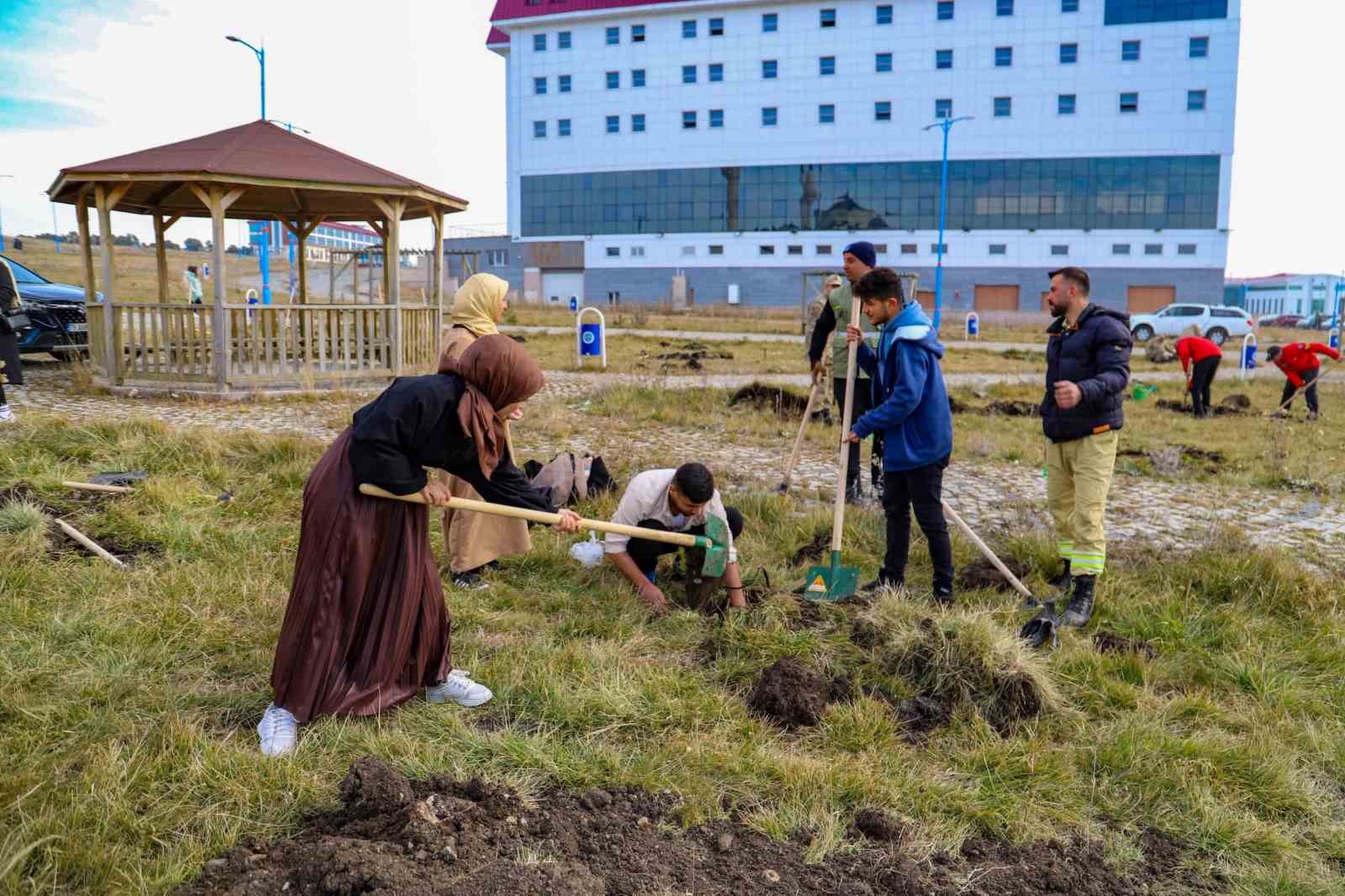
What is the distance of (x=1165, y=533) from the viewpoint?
257 inches

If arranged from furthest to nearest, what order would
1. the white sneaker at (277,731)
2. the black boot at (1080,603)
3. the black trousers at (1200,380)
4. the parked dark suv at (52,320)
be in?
the parked dark suv at (52,320) → the black trousers at (1200,380) → the black boot at (1080,603) → the white sneaker at (277,731)

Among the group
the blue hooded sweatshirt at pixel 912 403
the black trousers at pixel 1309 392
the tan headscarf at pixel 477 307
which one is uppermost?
the tan headscarf at pixel 477 307

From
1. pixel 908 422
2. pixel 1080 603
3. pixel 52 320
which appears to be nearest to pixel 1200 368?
pixel 1080 603

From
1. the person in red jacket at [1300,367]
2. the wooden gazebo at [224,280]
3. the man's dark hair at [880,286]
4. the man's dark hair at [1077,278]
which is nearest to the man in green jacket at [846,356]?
the man's dark hair at [880,286]

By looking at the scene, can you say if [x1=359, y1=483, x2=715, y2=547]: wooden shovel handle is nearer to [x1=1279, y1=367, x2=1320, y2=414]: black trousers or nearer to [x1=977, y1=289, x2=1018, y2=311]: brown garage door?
[x1=1279, y1=367, x2=1320, y2=414]: black trousers

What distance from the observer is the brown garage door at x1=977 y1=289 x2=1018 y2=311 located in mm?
52031

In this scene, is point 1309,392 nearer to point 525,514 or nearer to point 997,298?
point 525,514

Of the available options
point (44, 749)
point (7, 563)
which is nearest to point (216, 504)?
point (7, 563)

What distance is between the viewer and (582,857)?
2.68m

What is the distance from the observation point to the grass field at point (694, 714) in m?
2.91

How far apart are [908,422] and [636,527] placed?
1.56m

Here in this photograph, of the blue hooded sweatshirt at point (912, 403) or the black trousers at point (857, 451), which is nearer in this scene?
the blue hooded sweatshirt at point (912, 403)

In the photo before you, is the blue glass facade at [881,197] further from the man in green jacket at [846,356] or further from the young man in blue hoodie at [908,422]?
the young man in blue hoodie at [908,422]

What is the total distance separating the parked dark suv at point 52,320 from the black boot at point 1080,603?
13047 mm
